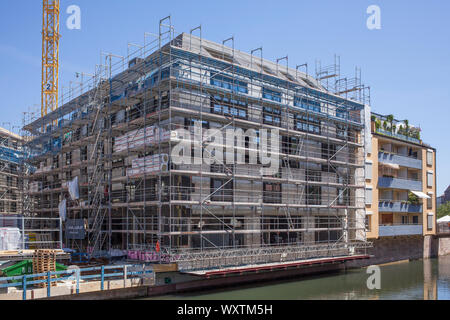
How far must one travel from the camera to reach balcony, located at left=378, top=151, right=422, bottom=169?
135 feet

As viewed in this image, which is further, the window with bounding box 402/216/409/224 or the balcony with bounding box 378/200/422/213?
the window with bounding box 402/216/409/224

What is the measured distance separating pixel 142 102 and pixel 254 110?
714cm

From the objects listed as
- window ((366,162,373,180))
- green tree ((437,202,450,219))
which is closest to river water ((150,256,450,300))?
window ((366,162,373,180))

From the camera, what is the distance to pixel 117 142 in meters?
28.9

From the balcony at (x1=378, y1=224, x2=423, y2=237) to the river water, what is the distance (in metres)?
4.48

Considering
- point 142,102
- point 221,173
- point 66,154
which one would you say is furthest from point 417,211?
point 66,154

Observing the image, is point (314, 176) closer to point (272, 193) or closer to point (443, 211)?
point (272, 193)

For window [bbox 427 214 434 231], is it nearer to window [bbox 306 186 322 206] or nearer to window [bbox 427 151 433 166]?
window [bbox 427 151 433 166]

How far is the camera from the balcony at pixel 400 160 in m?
41.2

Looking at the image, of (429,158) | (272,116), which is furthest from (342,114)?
(429,158)

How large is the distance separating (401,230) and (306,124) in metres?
14.5

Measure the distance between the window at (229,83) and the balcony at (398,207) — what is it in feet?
57.5
